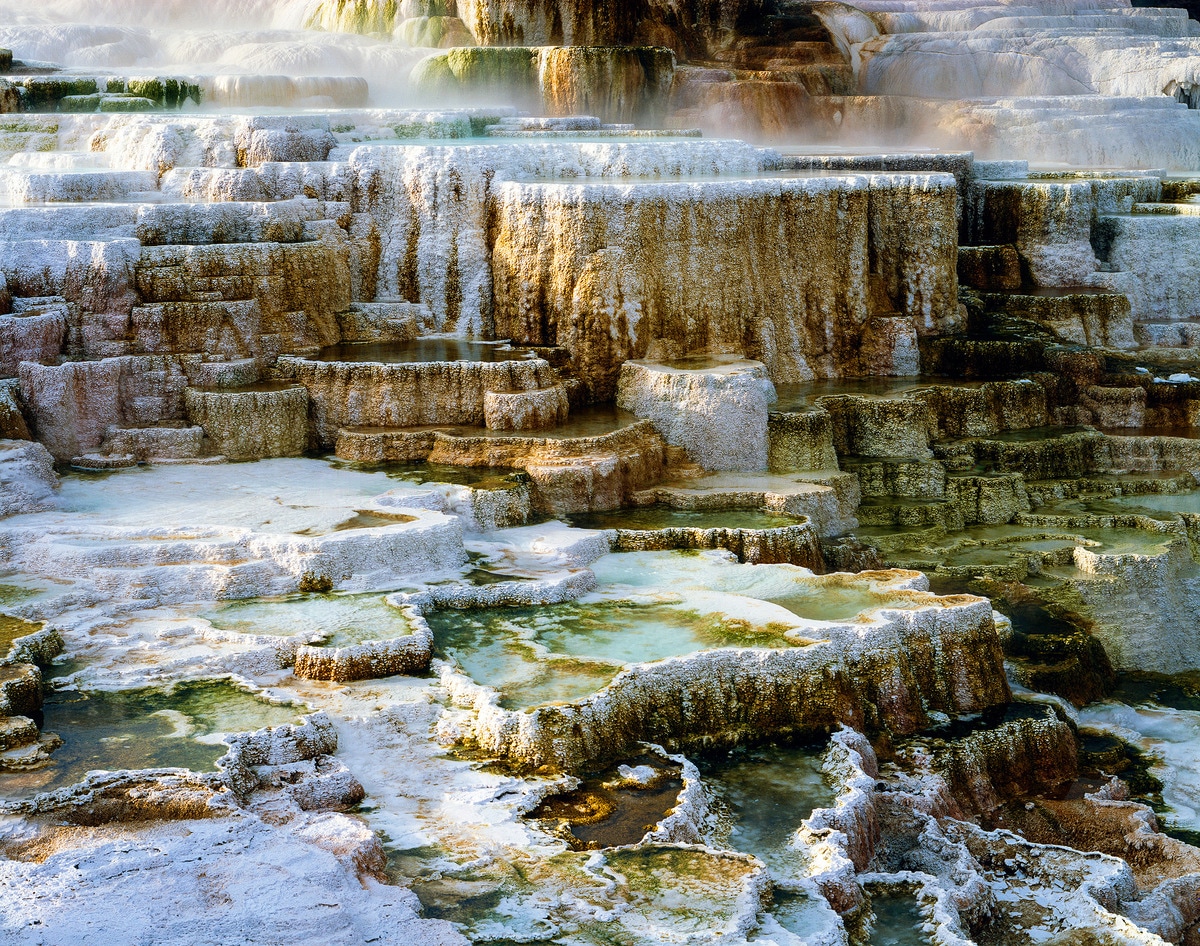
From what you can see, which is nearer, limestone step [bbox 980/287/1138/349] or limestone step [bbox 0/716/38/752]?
limestone step [bbox 0/716/38/752]

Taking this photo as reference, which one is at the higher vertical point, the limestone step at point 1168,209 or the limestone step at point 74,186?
the limestone step at point 74,186

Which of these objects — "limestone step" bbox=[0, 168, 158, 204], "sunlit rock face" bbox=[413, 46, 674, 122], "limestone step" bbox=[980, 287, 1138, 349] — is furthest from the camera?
"sunlit rock face" bbox=[413, 46, 674, 122]

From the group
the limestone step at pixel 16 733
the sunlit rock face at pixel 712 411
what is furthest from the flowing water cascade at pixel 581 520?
the limestone step at pixel 16 733

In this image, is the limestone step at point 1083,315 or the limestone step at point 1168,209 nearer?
the limestone step at point 1083,315

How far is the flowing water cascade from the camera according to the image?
25.6ft

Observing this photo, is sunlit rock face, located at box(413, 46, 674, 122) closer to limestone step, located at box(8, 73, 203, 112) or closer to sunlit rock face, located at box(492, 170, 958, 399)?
limestone step, located at box(8, 73, 203, 112)

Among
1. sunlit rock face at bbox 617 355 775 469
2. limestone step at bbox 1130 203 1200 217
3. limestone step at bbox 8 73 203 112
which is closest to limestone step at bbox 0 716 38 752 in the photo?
sunlit rock face at bbox 617 355 775 469

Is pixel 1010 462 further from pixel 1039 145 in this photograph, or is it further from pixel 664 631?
pixel 1039 145

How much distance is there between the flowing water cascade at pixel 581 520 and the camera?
7.82 metres

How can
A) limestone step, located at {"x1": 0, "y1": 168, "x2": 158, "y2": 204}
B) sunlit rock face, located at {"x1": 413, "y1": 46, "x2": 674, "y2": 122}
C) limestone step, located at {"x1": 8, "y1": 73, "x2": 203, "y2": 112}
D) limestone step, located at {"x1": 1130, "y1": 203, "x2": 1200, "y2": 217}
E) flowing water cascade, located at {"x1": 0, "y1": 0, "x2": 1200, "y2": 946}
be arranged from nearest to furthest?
1. flowing water cascade, located at {"x1": 0, "y1": 0, "x2": 1200, "y2": 946}
2. limestone step, located at {"x1": 0, "y1": 168, "x2": 158, "y2": 204}
3. limestone step, located at {"x1": 1130, "y1": 203, "x2": 1200, "y2": 217}
4. limestone step, located at {"x1": 8, "y1": 73, "x2": 203, "y2": 112}
5. sunlit rock face, located at {"x1": 413, "y1": 46, "x2": 674, "y2": 122}

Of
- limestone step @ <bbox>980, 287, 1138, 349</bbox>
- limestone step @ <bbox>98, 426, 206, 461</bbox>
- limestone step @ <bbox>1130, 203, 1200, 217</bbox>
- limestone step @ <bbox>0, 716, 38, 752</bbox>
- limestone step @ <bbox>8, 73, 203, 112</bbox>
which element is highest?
limestone step @ <bbox>8, 73, 203, 112</bbox>

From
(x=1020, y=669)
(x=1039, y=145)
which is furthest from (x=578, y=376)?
(x=1039, y=145)

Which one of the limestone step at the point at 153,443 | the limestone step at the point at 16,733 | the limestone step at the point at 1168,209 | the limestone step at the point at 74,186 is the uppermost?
the limestone step at the point at 74,186

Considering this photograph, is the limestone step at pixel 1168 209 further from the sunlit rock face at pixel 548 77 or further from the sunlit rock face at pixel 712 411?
the sunlit rock face at pixel 548 77
